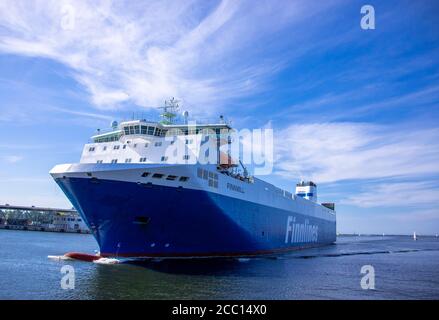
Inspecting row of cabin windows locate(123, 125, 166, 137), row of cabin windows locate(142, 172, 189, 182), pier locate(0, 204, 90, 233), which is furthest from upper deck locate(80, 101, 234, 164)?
pier locate(0, 204, 90, 233)

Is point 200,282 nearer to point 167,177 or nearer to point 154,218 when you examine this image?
point 154,218

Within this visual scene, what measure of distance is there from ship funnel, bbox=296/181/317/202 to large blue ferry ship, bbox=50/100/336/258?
30.5 m

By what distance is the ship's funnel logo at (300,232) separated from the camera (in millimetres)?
42875

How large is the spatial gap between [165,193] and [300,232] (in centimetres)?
2895

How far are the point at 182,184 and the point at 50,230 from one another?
105m

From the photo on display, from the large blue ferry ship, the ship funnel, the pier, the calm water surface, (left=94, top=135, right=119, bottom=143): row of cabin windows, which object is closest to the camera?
the calm water surface

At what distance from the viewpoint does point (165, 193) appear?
2336 centimetres

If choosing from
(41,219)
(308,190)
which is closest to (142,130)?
(308,190)

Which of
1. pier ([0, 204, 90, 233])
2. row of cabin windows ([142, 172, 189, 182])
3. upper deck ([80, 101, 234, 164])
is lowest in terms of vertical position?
pier ([0, 204, 90, 233])

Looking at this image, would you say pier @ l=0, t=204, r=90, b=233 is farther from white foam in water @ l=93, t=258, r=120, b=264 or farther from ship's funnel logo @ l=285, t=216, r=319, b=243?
white foam in water @ l=93, t=258, r=120, b=264

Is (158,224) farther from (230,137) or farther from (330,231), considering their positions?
(330,231)

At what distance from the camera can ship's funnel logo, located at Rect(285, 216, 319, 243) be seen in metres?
42.9

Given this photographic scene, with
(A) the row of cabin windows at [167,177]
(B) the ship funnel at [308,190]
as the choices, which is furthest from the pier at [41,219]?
(A) the row of cabin windows at [167,177]

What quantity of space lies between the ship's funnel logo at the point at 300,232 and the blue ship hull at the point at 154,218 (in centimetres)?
1519
